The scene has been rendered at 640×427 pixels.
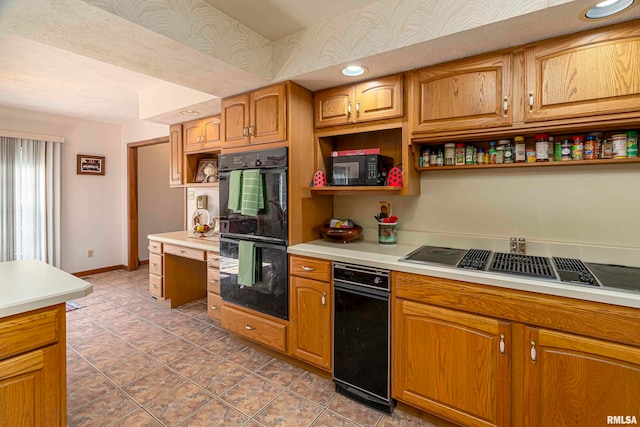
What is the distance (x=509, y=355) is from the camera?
144cm

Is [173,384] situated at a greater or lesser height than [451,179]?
lesser

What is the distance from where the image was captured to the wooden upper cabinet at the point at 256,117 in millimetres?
2215

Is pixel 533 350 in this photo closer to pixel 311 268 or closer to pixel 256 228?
pixel 311 268

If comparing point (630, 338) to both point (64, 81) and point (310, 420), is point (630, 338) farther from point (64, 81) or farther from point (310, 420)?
point (64, 81)

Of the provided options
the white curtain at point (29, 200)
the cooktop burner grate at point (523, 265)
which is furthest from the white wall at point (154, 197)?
the cooktop burner grate at point (523, 265)

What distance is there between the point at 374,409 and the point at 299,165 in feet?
5.44

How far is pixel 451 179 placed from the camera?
2156 millimetres

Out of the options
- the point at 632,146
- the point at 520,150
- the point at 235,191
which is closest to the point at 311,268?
the point at 235,191

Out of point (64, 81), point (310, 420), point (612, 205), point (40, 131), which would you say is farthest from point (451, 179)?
point (40, 131)

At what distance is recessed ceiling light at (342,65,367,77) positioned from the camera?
75.9 inches

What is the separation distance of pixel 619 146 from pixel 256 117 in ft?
7.29

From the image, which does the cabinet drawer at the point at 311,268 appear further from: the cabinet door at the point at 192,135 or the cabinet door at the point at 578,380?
the cabinet door at the point at 192,135

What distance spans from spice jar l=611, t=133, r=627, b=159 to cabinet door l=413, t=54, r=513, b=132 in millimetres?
515

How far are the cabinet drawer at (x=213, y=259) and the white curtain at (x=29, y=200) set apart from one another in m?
2.92
